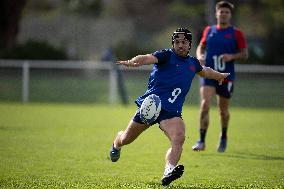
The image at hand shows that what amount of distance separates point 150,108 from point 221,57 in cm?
437

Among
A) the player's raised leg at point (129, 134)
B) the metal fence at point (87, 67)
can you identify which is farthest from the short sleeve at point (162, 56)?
the metal fence at point (87, 67)

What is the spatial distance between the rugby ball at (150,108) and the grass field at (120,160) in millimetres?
738

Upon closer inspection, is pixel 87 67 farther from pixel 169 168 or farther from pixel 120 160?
pixel 169 168

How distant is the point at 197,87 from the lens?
26.5 m

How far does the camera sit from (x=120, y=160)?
11.3 meters

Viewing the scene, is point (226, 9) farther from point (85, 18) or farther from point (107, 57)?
point (85, 18)

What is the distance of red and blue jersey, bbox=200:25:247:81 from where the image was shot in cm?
1319

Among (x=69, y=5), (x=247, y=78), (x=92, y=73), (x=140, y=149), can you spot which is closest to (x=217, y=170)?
(x=140, y=149)

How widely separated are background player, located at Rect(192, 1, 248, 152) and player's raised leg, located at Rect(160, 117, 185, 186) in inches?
152

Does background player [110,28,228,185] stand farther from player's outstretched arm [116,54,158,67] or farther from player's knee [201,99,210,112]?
player's knee [201,99,210,112]

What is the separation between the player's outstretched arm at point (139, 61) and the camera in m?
8.35

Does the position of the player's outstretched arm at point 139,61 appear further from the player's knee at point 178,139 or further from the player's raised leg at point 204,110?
the player's raised leg at point 204,110

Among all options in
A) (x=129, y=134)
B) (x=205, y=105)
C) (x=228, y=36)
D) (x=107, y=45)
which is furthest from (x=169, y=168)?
(x=107, y=45)

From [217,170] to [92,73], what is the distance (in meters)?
18.7
